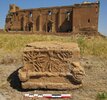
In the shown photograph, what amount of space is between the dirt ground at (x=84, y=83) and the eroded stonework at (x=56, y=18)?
1967 cm

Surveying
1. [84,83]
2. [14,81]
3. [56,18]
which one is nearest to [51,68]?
[84,83]

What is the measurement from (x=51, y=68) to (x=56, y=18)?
2723 centimetres

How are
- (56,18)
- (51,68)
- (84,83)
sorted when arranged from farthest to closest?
(56,18)
(84,83)
(51,68)

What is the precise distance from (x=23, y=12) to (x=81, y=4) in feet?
35.9

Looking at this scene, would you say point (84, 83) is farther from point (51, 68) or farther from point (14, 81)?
point (14, 81)

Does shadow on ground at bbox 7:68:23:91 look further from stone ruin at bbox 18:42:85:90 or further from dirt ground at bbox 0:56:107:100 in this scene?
stone ruin at bbox 18:42:85:90

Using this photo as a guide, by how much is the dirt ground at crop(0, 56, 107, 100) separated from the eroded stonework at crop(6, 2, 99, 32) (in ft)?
64.5

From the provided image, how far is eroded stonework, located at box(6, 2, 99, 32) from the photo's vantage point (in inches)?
1182

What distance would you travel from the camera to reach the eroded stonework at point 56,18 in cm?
3002

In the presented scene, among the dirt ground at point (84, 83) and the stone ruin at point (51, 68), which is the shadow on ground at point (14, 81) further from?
the stone ruin at point (51, 68)

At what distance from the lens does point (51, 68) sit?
807cm

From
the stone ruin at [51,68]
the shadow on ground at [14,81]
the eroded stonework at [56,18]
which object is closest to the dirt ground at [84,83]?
the shadow on ground at [14,81]

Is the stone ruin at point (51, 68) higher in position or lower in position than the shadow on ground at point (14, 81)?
higher

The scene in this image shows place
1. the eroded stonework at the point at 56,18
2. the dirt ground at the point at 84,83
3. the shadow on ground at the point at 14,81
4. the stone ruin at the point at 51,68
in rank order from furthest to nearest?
the eroded stonework at the point at 56,18 < the shadow on ground at the point at 14,81 < the stone ruin at the point at 51,68 < the dirt ground at the point at 84,83
